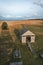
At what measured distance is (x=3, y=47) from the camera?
129ft

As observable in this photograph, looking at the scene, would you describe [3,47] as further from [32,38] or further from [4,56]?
[32,38]

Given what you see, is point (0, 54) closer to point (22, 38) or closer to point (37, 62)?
point (37, 62)

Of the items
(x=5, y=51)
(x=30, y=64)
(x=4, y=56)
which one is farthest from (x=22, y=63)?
(x=5, y=51)

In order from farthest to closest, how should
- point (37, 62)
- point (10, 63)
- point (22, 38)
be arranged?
point (22, 38) → point (37, 62) → point (10, 63)

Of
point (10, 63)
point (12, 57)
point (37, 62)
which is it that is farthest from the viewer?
point (12, 57)

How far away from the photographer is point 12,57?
3259 centimetres

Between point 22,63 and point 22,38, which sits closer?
point 22,63

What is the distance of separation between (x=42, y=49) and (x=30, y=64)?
9537 mm

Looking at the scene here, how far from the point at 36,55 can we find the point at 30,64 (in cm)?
501

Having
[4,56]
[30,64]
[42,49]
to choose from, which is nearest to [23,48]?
[42,49]

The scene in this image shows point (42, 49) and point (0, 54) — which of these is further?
point (42, 49)

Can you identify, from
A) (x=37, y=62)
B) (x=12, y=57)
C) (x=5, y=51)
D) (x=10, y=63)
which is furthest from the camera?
(x=5, y=51)

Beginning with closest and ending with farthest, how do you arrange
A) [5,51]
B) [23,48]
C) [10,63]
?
1. [10,63]
2. [5,51]
3. [23,48]

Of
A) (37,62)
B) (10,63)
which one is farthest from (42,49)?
(10,63)
